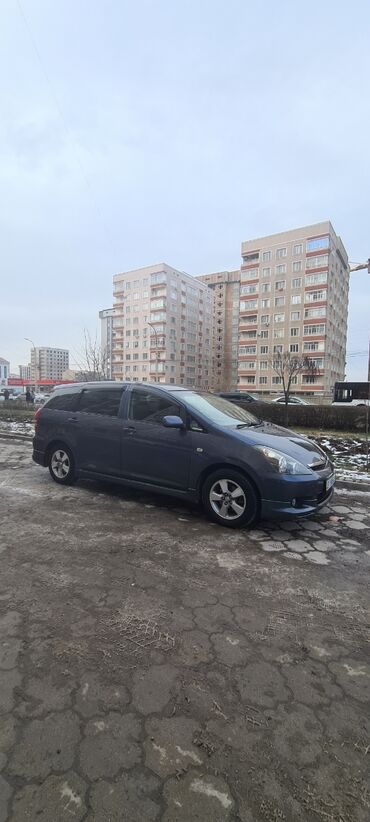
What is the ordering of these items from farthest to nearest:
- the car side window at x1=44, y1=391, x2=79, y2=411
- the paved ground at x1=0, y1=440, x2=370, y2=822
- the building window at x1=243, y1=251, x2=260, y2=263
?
the building window at x1=243, y1=251, x2=260, y2=263 < the car side window at x1=44, y1=391, x2=79, y2=411 < the paved ground at x1=0, y1=440, x2=370, y2=822

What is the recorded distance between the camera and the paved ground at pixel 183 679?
148 cm

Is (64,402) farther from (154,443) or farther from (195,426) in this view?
(195,426)

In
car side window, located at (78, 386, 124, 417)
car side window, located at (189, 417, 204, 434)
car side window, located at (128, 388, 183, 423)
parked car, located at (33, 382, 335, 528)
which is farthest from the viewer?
car side window, located at (78, 386, 124, 417)

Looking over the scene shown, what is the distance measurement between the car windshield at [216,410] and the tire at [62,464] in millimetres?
2036

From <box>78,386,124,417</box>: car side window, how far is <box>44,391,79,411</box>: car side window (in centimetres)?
15

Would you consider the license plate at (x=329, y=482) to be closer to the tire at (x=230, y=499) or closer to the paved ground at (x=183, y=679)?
the paved ground at (x=183, y=679)

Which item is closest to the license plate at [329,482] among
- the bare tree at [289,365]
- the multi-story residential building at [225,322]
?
the bare tree at [289,365]

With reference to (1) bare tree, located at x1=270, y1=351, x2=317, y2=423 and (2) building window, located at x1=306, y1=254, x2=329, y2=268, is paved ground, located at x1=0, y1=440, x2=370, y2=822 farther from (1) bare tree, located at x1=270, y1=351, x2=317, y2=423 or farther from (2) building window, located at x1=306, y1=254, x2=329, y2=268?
(2) building window, located at x1=306, y1=254, x2=329, y2=268

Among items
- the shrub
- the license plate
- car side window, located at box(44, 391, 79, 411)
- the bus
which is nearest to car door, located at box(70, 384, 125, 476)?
car side window, located at box(44, 391, 79, 411)

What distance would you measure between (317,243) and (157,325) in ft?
116

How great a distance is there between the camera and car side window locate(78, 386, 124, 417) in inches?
209

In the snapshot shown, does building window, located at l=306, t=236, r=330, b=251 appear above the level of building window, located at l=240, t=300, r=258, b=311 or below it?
above

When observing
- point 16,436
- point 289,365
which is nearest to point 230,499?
point 16,436

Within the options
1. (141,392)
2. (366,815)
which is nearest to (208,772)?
(366,815)
